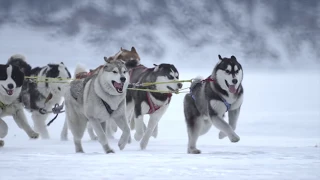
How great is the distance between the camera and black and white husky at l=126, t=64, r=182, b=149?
8875mm

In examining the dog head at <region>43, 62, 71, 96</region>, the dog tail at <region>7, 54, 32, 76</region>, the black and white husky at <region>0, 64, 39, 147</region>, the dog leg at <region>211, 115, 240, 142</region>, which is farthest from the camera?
the dog head at <region>43, 62, 71, 96</region>

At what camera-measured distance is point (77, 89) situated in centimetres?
756

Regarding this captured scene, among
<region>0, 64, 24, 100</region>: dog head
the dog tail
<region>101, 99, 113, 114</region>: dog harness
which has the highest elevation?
the dog tail

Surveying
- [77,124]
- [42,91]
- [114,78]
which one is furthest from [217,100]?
[42,91]

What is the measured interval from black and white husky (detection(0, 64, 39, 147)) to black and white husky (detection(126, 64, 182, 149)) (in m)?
1.34

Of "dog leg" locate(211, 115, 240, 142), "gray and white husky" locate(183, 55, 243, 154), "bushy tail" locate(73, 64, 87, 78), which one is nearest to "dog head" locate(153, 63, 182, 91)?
"gray and white husky" locate(183, 55, 243, 154)

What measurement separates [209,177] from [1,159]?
1.92m

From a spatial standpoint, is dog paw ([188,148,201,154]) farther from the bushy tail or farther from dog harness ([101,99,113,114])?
the bushy tail

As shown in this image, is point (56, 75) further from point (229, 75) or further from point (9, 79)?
point (229, 75)

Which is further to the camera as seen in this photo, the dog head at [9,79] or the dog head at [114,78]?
the dog head at [9,79]

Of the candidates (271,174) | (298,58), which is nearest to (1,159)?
(271,174)

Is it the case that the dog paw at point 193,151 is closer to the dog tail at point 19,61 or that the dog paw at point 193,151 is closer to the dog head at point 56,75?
the dog head at point 56,75

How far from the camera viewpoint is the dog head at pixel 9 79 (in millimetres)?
8273

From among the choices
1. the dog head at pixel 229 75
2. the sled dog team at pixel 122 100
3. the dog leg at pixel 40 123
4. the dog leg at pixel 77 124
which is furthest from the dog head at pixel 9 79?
the dog leg at pixel 40 123
